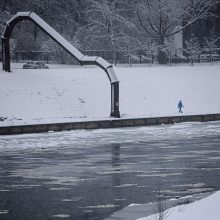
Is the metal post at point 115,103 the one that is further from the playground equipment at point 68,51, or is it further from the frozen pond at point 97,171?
the frozen pond at point 97,171

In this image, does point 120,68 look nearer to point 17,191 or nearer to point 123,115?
point 123,115

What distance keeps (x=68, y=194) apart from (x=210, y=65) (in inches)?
1443

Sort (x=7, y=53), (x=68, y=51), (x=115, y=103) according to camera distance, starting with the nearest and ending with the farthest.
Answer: (x=115, y=103), (x=68, y=51), (x=7, y=53)

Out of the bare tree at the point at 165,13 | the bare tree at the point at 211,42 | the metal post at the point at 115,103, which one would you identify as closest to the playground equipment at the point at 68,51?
the metal post at the point at 115,103

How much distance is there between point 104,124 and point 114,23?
2747cm

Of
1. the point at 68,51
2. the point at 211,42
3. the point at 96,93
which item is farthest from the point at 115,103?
the point at 211,42

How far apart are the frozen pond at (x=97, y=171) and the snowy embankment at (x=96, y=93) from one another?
6.34 metres

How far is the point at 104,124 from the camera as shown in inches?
1057

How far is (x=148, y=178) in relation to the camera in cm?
1272

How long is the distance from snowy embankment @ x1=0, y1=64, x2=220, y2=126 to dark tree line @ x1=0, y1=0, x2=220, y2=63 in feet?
24.2

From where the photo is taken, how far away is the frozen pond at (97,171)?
10164 millimetres

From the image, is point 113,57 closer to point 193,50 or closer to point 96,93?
point 193,50

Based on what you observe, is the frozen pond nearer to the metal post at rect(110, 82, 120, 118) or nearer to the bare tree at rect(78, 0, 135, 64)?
the metal post at rect(110, 82, 120, 118)

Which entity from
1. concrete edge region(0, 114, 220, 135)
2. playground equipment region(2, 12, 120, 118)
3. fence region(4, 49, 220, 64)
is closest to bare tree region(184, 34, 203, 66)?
fence region(4, 49, 220, 64)
